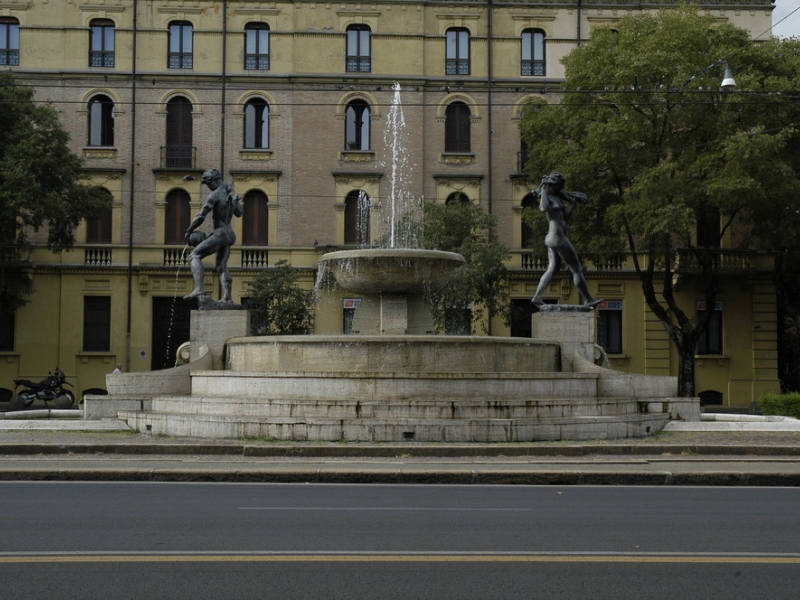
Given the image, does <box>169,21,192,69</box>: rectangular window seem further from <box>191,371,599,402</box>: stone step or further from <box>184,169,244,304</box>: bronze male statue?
<box>191,371,599,402</box>: stone step

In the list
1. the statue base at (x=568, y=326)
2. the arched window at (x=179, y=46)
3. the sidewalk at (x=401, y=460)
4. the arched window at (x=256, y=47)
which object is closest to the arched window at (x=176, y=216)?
the arched window at (x=179, y=46)

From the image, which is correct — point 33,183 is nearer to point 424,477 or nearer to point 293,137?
point 293,137

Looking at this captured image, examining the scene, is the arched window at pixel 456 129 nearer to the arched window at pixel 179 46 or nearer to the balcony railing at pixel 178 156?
the balcony railing at pixel 178 156

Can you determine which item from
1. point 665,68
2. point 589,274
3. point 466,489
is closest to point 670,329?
point 589,274

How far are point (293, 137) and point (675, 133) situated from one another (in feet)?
52.1

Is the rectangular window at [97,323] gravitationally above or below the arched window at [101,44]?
below

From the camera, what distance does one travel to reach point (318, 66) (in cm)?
4438

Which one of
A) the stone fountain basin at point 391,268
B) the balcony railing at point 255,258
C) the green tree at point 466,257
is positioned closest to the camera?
the stone fountain basin at point 391,268

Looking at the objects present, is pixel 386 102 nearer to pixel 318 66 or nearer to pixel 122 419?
pixel 318 66

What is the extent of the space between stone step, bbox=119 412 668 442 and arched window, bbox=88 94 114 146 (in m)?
28.3

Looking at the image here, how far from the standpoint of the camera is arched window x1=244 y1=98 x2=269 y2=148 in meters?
44.3

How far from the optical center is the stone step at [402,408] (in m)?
17.8

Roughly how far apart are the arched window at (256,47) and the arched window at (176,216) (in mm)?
6023
